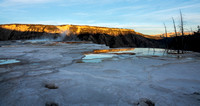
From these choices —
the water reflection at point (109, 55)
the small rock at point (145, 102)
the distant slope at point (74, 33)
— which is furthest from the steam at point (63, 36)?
the small rock at point (145, 102)

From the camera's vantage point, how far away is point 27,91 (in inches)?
111

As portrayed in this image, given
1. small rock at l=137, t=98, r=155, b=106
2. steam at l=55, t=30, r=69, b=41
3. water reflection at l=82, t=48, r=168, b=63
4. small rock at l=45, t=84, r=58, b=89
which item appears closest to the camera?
small rock at l=137, t=98, r=155, b=106

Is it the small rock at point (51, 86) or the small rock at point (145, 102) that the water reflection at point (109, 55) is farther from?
the small rock at point (145, 102)

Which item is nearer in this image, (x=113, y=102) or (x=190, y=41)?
(x=113, y=102)

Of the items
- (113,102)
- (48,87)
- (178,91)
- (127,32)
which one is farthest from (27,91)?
(127,32)

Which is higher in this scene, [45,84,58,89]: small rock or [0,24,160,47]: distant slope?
[0,24,160,47]: distant slope

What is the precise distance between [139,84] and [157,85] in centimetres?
44

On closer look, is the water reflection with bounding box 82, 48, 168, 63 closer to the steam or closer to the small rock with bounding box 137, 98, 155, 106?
the small rock with bounding box 137, 98, 155, 106

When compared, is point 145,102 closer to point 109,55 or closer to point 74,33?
point 109,55

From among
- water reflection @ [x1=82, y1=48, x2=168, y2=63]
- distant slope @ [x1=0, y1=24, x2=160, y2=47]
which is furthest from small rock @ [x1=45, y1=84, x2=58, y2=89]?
distant slope @ [x1=0, y1=24, x2=160, y2=47]

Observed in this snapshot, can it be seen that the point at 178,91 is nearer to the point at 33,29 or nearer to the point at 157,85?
the point at 157,85

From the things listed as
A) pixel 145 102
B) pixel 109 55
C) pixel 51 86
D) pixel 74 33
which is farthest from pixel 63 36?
pixel 145 102

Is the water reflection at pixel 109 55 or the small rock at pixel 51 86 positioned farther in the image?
the water reflection at pixel 109 55

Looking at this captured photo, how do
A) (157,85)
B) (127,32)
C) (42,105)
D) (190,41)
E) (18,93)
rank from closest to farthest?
(42,105) → (18,93) → (157,85) → (190,41) → (127,32)
